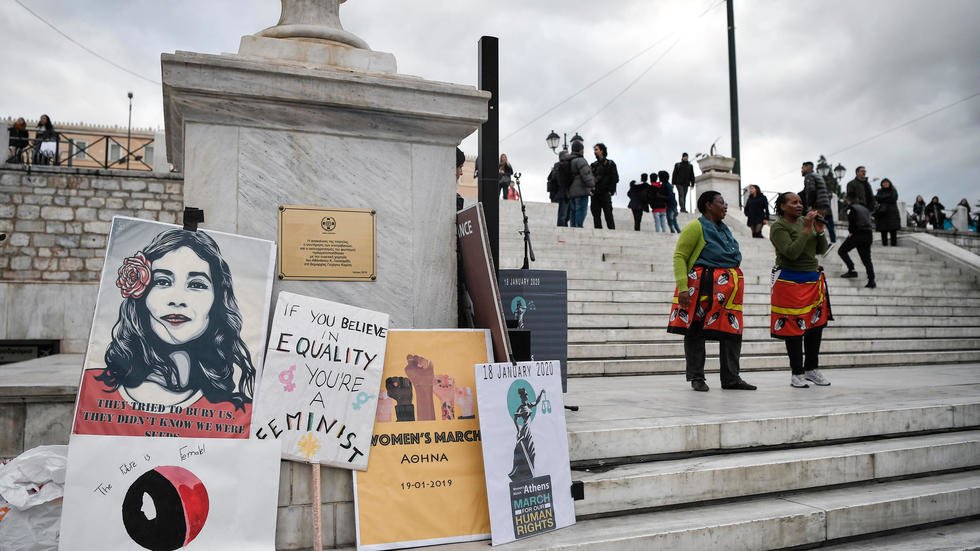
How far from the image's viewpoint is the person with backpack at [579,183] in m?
13.5

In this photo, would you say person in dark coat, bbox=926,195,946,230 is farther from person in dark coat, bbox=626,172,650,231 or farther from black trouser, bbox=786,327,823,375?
black trouser, bbox=786,327,823,375

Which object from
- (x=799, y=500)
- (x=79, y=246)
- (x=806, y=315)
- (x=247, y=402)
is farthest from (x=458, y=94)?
(x=79, y=246)

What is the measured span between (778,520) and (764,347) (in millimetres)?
5877

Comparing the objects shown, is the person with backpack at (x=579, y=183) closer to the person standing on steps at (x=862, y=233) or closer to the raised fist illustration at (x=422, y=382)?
the person standing on steps at (x=862, y=233)

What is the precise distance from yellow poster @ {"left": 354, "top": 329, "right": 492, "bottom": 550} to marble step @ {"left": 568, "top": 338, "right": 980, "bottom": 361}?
4.51 metres

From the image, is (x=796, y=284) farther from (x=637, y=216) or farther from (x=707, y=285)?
(x=637, y=216)

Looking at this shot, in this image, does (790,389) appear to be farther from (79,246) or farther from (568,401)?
(79,246)

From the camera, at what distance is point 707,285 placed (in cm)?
561

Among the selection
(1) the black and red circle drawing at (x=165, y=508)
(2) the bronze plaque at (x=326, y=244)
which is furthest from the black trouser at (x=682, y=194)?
(1) the black and red circle drawing at (x=165, y=508)

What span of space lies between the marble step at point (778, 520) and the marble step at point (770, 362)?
359 cm

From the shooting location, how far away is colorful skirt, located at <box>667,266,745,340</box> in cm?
559

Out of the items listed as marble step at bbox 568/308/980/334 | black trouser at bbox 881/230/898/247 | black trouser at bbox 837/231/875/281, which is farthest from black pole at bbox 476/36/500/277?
black trouser at bbox 881/230/898/247

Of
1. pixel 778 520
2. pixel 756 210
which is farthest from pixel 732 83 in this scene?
pixel 778 520

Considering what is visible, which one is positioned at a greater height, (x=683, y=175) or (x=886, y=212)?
(x=683, y=175)
